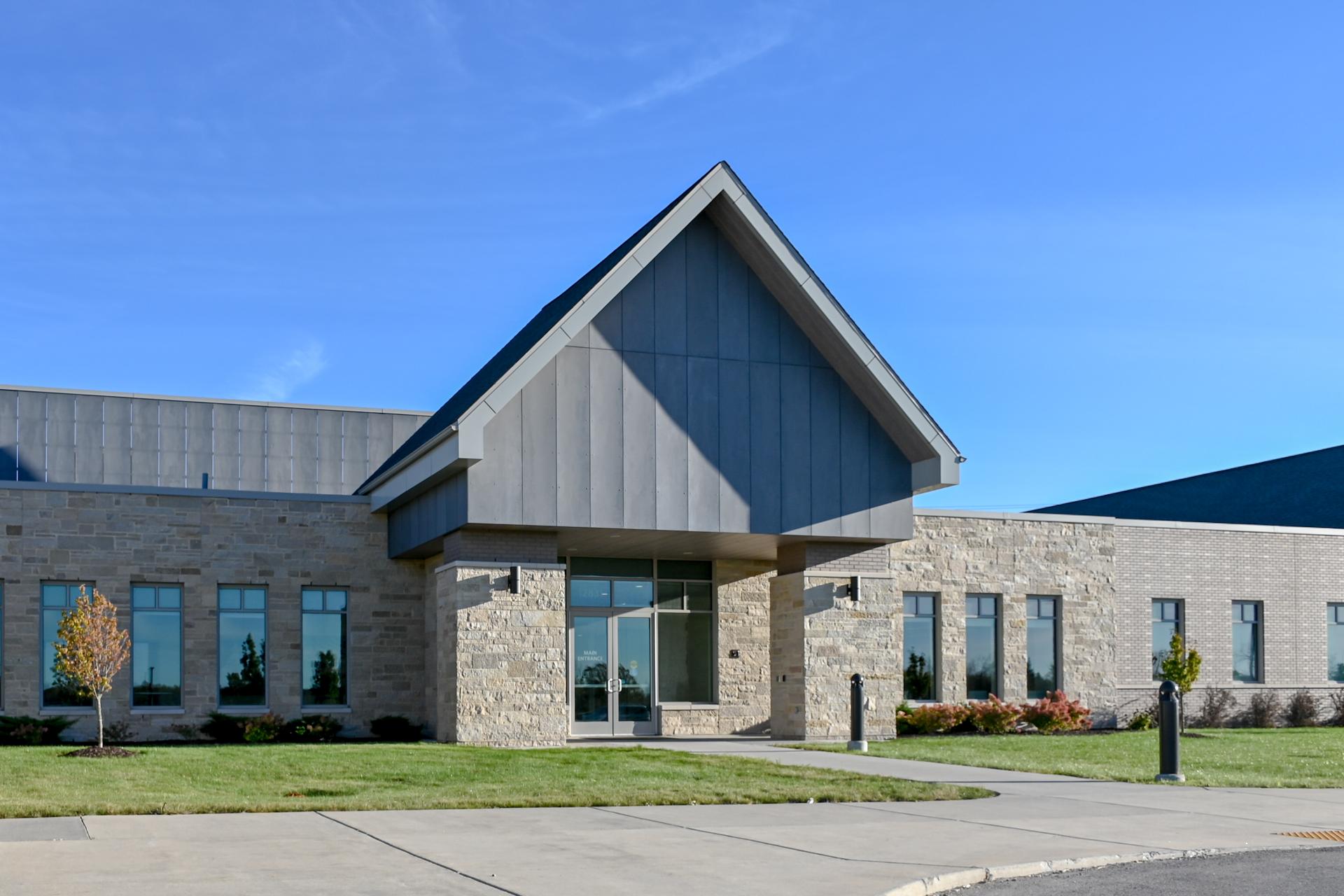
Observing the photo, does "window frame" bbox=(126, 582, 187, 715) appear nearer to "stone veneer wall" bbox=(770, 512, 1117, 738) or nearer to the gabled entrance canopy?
the gabled entrance canopy

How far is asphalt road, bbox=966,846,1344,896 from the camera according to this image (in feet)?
30.3

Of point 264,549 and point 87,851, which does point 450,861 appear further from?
point 264,549

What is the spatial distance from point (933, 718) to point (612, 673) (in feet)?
20.7

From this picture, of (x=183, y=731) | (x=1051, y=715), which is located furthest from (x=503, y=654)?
(x=1051, y=715)

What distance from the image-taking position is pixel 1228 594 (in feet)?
108

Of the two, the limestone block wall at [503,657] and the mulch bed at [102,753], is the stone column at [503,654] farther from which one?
the mulch bed at [102,753]

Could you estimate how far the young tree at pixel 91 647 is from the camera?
2114cm

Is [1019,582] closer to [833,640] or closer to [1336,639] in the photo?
[833,640]

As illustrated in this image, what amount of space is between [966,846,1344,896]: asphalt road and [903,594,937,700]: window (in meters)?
19.0

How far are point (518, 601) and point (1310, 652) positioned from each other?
20043 mm

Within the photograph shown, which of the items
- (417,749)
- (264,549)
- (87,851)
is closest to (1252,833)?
(87,851)

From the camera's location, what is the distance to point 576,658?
2705 centimetres

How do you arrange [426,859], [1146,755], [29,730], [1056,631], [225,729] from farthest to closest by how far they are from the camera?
1. [1056,631]
2. [225,729]
3. [29,730]
4. [1146,755]
5. [426,859]

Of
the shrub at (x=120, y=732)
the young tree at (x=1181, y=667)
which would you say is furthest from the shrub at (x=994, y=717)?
the shrub at (x=120, y=732)
